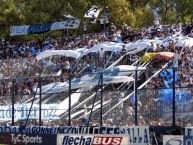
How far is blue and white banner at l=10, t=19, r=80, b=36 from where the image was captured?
175 feet

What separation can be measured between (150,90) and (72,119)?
4455 millimetres

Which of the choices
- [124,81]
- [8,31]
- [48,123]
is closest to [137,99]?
[124,81]

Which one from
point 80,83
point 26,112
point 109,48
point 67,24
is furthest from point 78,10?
point 26,112

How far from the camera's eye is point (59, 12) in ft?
193

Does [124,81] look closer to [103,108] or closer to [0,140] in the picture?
[103,108]

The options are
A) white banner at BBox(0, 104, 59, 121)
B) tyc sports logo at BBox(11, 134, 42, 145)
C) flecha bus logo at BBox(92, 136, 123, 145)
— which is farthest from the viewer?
white banner at BBox(0, 104, 59, 121)

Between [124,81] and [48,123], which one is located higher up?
[124,81]

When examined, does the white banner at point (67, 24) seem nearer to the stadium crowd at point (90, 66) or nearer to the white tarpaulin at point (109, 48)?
the stadium crowd at point (90, 66)

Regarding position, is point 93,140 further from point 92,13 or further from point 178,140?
point 92,13

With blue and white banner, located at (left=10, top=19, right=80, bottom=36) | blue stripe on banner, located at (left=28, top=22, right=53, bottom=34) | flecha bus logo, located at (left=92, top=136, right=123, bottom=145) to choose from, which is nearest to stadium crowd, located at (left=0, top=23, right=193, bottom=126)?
blue and white banner, located at (left=10, top=19, right=80, bottom=36)

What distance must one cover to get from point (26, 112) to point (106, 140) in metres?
8.53

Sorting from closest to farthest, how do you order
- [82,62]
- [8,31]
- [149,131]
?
[149,131], [82,62], [8,31]

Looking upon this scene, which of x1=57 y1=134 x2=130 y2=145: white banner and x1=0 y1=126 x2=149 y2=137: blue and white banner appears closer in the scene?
x1=57 y1=134 x2=130 y2=145: white banner

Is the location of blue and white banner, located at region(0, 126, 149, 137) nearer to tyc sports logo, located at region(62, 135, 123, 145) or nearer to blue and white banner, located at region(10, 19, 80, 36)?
tyc sports logo, located at region(62, 135, 123, 145)
